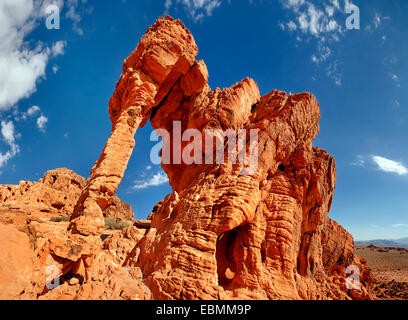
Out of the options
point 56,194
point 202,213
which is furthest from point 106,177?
point 56,194

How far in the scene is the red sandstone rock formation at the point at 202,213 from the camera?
574 centimetres

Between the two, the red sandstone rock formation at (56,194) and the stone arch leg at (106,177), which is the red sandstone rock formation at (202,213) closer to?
the stone arch leg at (106,177)

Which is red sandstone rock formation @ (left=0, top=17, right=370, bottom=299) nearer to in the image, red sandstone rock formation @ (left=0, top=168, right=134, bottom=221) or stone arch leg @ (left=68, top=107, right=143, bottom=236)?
stone arch leg @ (left=68, top=107, right=143, bottom=236)

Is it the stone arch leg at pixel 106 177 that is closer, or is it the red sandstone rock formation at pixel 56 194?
the stone arch leg at pixel 106 177

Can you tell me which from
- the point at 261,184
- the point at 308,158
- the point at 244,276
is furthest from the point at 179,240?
the point at 308,158

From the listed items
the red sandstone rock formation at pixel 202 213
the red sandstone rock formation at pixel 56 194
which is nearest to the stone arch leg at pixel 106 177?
the red sandstone rock formation at pixel 202 213

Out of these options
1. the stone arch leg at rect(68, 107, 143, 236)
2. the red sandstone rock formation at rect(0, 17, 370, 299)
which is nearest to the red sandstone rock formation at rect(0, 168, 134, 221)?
the red sandstone rock formation at rect(0, 17, 370, 299)

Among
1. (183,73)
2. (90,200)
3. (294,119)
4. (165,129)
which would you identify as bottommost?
(90,200)

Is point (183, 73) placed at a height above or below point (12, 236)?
above

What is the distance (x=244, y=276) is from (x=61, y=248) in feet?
21.6

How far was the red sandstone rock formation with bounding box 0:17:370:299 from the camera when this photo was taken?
18.8 feet

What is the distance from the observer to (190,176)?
13.5 m

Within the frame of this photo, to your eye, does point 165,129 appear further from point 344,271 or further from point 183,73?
point 344,271

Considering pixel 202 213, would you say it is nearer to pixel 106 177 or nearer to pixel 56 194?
pixel 106 177
